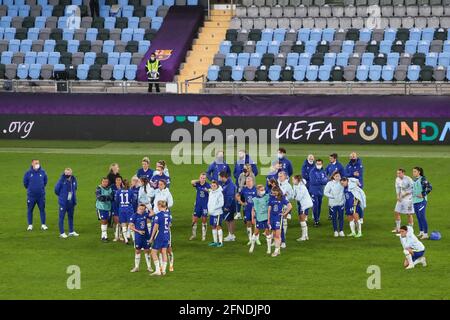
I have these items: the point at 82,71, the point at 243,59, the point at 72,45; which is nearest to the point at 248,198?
the point at 243,59

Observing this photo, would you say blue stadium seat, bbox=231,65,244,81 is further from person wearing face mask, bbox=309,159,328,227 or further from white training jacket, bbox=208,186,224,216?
white training jacket, bbox=208,186,224,216

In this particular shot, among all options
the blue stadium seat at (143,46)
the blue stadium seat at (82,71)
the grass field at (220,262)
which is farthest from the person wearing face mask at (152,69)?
the grass field at (220,262)

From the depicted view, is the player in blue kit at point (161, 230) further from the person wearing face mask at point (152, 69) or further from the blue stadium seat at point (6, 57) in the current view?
the blue stadium seat at point (6, 57)

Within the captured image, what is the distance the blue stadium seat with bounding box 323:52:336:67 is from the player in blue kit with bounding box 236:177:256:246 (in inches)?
854

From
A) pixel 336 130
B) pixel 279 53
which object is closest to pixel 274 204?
pixel 336 130

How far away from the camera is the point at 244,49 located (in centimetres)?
5300

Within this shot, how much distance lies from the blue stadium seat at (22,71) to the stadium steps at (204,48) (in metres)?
7.53

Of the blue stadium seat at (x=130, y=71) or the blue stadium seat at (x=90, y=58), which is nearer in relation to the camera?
the blue stadium seat at (x=130, y=71)

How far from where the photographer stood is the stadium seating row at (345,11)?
53.8 metres

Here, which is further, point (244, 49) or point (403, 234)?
point (244, 49)

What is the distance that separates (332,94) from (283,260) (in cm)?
2102

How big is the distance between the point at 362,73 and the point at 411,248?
24.4 metres
